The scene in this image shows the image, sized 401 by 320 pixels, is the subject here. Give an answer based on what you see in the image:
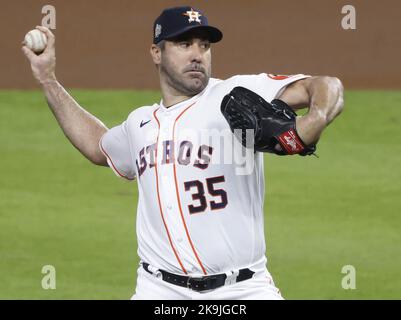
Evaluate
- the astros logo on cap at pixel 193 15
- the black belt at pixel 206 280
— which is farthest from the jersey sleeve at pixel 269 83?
the black belt at pixel 206 280

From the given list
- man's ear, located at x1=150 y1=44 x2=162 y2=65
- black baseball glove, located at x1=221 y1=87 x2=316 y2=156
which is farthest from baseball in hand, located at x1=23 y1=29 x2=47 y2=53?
black baseball glove, located at x1=221 y1=87 x2=316 y2=156

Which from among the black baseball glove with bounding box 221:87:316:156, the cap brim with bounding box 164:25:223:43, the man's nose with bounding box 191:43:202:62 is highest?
the cap brim with bounding box 164:25:223:43

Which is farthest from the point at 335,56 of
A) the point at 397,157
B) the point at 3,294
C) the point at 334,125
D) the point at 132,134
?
the point at 132,134

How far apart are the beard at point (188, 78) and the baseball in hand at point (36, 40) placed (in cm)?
91

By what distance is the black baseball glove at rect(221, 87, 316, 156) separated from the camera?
15.5 feet

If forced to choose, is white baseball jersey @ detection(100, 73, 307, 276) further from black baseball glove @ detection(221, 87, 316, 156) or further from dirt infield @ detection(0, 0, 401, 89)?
dirt infield @ detection(0, 0, 401, 89)

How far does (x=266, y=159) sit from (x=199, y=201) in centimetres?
638

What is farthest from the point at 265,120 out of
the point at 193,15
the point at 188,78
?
the point at 193,15

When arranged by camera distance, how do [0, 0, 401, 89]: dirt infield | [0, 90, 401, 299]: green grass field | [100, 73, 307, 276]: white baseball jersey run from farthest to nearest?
[0, 0, 401, 89]: dirt infield
[0, 90, 401, 299]: green grass field
[100, 73, 307, 276]: white baseball jersey

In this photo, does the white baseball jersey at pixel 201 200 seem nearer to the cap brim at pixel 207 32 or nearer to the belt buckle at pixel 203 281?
the belt buckle at pixel 203 281

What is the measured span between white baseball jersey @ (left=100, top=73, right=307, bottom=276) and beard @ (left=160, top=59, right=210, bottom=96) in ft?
0.18

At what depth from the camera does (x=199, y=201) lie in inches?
207

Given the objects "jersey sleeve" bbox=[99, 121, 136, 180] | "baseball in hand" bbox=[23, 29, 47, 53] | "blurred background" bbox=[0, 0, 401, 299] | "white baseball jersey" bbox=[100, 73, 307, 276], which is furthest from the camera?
"blurred background" bbox=[0, 0, 401, 299]

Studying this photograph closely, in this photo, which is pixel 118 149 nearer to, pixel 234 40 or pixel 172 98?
pixel 172 98
